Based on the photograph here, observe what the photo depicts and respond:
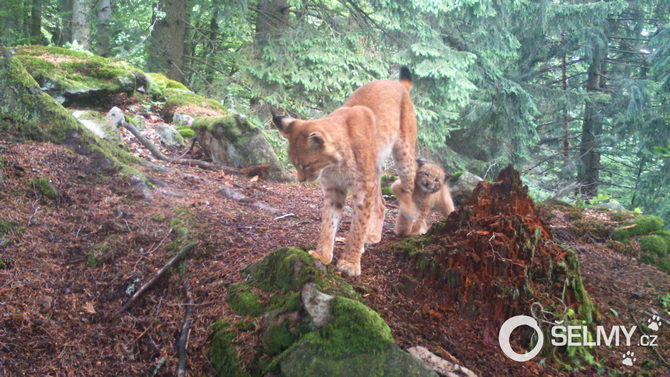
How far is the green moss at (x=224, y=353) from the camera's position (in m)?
3.11

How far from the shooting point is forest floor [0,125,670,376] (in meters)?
3.23

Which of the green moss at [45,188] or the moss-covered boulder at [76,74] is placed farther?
the moss-covered boulder at [76,74]

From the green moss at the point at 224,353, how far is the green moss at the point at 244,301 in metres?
0.19

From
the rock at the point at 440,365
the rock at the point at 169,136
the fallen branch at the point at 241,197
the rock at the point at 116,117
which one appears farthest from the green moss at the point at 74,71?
the rock at the point at 440,365

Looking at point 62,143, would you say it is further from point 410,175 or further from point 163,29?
point 163,29

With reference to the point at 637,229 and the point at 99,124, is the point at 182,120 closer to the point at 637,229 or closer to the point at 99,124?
the point at 99,124

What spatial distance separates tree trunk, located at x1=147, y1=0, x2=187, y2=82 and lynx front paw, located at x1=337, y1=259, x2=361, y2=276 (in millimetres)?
12637

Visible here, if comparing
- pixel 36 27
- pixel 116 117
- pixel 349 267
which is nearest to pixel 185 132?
pixel 116 117

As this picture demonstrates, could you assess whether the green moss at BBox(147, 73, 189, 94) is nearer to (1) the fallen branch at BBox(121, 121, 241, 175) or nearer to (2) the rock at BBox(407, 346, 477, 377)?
(1) the fallen branch at BBox(121, 121, 241, 175)

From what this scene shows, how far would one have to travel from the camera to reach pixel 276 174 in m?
9.09

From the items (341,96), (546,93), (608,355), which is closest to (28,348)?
(608,355)

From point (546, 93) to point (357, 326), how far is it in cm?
1739

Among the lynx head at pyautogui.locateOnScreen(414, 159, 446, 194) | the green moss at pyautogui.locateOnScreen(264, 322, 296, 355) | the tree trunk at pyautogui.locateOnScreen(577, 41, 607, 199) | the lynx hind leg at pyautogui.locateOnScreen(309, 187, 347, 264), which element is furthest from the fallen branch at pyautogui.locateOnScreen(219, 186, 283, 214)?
the tree trunk at pyautogui.locateOnScreen(577, 41, 607, 199)

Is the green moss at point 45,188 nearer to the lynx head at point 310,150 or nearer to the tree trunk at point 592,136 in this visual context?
the lynx head at point 310,150
